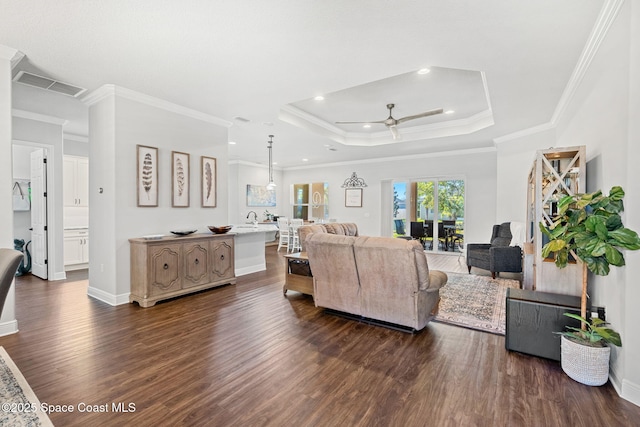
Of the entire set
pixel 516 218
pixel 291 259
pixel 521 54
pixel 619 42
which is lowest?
pixel 291 259

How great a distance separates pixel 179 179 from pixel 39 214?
308 centimetres

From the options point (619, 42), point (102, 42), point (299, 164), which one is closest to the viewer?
point (619, 42)

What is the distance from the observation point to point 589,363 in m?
2.20

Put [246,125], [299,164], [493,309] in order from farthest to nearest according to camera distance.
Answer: [299,164], [246,125], [493,309]

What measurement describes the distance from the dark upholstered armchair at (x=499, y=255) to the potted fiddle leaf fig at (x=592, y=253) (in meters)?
2.93

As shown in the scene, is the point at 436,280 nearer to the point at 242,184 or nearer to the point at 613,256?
the point at 613,256

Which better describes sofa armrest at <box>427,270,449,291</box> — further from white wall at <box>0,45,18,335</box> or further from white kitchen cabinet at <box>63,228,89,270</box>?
white kitchen cabinet at <box>63,228,89,270</box>

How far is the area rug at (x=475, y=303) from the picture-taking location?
11.1 ft

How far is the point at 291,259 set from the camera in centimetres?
447

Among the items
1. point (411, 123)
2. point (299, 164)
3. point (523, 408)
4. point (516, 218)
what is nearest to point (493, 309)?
point (523, 408)

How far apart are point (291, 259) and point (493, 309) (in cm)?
276

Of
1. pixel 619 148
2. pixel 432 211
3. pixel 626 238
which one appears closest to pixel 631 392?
A: pixel 626 238

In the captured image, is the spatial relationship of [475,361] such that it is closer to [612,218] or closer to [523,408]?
[523,408]

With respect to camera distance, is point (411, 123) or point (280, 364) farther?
point (411, 123)
